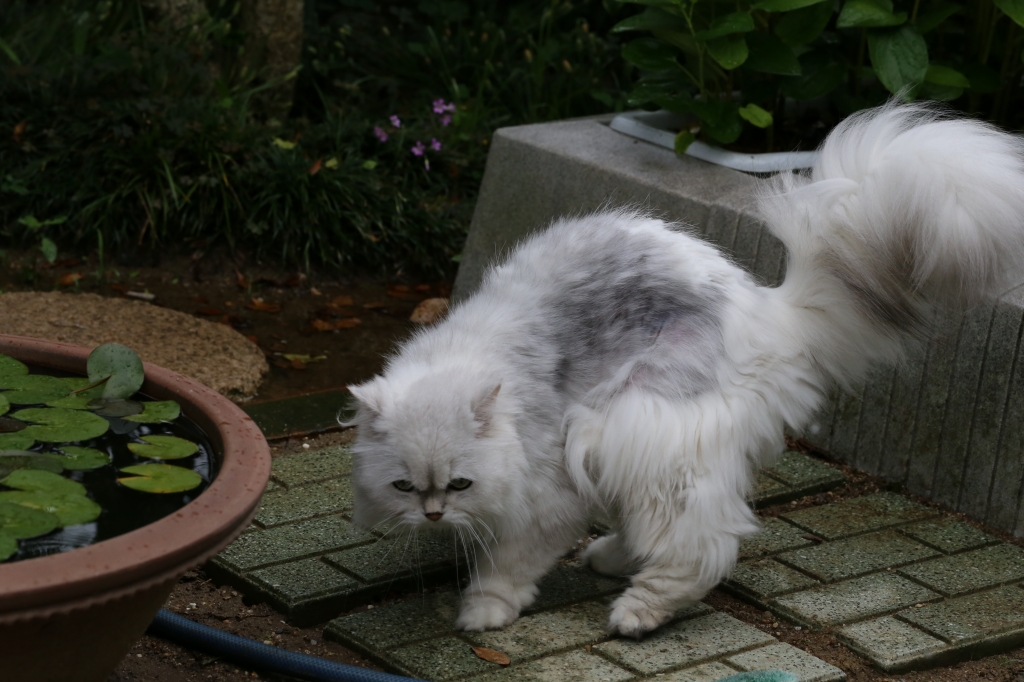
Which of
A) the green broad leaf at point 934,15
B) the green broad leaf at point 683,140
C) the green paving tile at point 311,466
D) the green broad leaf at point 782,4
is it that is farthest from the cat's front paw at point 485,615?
the green broad leaf at point 934,15

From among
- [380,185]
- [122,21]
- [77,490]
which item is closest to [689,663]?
[77,490]

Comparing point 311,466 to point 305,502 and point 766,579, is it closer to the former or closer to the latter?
point 305,502

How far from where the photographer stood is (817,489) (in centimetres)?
397

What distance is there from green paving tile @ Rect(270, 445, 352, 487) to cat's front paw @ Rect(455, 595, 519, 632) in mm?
953

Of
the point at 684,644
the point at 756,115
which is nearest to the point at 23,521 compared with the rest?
the point at 684,644

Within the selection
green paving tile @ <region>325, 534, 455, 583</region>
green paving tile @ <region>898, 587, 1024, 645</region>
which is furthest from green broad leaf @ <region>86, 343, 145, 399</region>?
green paving tile @ <region>898, 587, 1024, 645</region>

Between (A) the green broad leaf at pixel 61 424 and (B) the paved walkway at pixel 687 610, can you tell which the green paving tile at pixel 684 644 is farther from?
(A) the green broad leaf at pixel 61 424

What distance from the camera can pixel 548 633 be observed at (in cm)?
304

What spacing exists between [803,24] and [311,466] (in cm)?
246

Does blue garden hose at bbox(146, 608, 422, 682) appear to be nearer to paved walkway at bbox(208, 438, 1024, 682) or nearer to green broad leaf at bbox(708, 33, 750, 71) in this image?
paved walkway at bbox(208, 438, 1024, 682)

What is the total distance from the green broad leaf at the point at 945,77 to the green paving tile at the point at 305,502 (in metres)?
2.61

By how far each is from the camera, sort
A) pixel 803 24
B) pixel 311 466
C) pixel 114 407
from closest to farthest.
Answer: pixel 114 407 < pixel 311 466 < pixel 803 24

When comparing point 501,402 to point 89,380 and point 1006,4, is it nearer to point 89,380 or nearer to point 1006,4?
point 89,380

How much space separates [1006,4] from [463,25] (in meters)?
4.38
